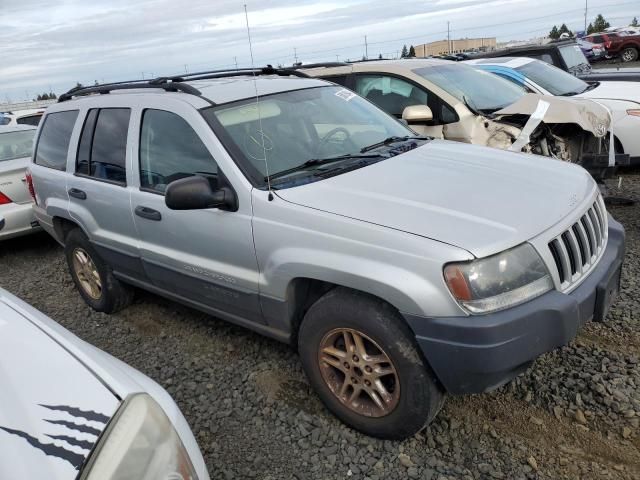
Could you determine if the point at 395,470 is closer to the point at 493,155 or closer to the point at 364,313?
the point at 364,313

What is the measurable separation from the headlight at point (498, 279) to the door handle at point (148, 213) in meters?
1.96

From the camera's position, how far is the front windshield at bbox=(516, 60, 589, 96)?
742 cm

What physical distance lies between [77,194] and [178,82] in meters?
1.31

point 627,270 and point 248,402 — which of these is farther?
point 627,270

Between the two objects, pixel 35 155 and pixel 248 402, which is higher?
pixel 35 155

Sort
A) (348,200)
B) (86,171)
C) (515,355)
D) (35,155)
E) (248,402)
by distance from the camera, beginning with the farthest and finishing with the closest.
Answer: (35,155) → (86,171) → (248,402) → (348,200) → (515,355)

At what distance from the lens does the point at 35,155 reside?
4969 mm

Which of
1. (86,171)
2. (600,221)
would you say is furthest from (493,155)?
(86,171)

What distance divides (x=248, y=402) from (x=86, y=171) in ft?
7.31

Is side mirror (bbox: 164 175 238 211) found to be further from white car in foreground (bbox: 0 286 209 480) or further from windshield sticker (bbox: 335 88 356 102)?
windshield sticker (bbox: 335 88 356 102)

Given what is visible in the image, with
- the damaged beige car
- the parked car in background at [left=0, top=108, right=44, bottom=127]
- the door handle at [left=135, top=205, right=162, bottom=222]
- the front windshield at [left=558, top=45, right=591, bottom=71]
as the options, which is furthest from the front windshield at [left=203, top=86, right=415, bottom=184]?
the parked car in background at [left=0, top=108, right=44, bottom=127]

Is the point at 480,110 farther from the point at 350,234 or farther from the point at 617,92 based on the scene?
the point at 350,234

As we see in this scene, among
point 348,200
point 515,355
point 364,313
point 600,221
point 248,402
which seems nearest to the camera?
point 515,355

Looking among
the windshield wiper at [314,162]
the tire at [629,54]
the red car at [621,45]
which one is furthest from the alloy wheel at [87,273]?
the tire at [629,54]
